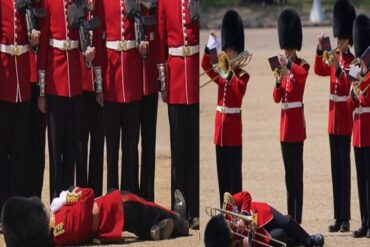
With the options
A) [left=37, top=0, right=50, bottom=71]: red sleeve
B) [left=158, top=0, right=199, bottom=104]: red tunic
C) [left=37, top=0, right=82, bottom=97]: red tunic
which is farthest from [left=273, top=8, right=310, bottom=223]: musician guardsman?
[left=37, top=0, right=50, bottom=71]: red sleeve

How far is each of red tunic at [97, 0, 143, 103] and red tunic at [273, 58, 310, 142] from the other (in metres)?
0.80

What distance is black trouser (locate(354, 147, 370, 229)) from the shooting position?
367 inches

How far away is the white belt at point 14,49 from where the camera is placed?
9320mm

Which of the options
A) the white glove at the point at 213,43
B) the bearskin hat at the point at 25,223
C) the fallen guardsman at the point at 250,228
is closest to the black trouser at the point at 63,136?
the bearskin hat at the point at 25,223

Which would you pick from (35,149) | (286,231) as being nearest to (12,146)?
(35,149)

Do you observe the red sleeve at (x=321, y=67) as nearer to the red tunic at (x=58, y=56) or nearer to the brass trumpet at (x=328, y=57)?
the brass trumpet at (x=328, y=57)

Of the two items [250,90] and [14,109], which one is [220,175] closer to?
[14,109]

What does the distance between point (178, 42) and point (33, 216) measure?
4.61 feet

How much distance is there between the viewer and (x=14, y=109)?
370 inches

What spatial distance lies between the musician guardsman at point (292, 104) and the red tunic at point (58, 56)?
113cm

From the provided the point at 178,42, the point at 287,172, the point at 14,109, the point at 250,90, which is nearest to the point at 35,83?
the point at 14,109

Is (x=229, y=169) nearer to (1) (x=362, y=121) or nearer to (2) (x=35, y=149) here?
(1) (x=362, y=121)

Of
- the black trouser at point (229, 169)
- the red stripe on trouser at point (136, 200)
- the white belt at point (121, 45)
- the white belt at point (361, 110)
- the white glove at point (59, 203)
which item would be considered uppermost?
the white belt at point (121, 45)

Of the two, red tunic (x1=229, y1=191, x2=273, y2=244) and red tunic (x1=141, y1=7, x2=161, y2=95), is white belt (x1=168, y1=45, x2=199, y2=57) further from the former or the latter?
red tunic (x1=229, y1=191, x2=273, y2=244)
